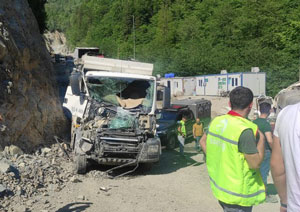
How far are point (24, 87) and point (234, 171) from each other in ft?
29.2

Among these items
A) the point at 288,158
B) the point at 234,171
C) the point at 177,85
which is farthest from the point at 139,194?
the point at 177,85

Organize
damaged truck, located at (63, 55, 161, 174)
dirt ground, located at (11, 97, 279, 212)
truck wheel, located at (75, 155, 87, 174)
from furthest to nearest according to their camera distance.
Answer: damaged truck, located at (63, 55, 161, 174), truck wheel, located at (75, 155, 87, 174), dirt ground, located at (11, 97, 279, 212)

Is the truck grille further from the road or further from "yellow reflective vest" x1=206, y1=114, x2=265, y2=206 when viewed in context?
"yellow reflective vest" x1=206, y1=114, x2=265, y2=206

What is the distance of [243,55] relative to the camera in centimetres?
5144

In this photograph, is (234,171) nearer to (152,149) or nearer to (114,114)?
(152,149)

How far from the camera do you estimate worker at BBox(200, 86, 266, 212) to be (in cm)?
288

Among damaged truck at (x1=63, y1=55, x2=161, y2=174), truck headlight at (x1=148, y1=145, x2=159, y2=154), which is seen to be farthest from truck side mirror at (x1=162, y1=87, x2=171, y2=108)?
truck headlight at (x1=148, y1=145, x2=159, y2=154)

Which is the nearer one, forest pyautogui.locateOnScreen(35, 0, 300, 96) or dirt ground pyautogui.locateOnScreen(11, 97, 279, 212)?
dirt ground pyautogui.locateOnScreen(11, 97, 279, 212)

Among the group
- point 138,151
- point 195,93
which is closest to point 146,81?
point 138,151

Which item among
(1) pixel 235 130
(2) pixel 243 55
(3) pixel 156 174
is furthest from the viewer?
(2) pixel 243 55

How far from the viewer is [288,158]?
226cm

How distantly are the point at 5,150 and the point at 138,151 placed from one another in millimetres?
3387

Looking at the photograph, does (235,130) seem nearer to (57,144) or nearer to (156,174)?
(156,174)

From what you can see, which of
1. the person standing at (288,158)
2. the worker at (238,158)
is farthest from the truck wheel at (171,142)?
the person standing at (288,158)
